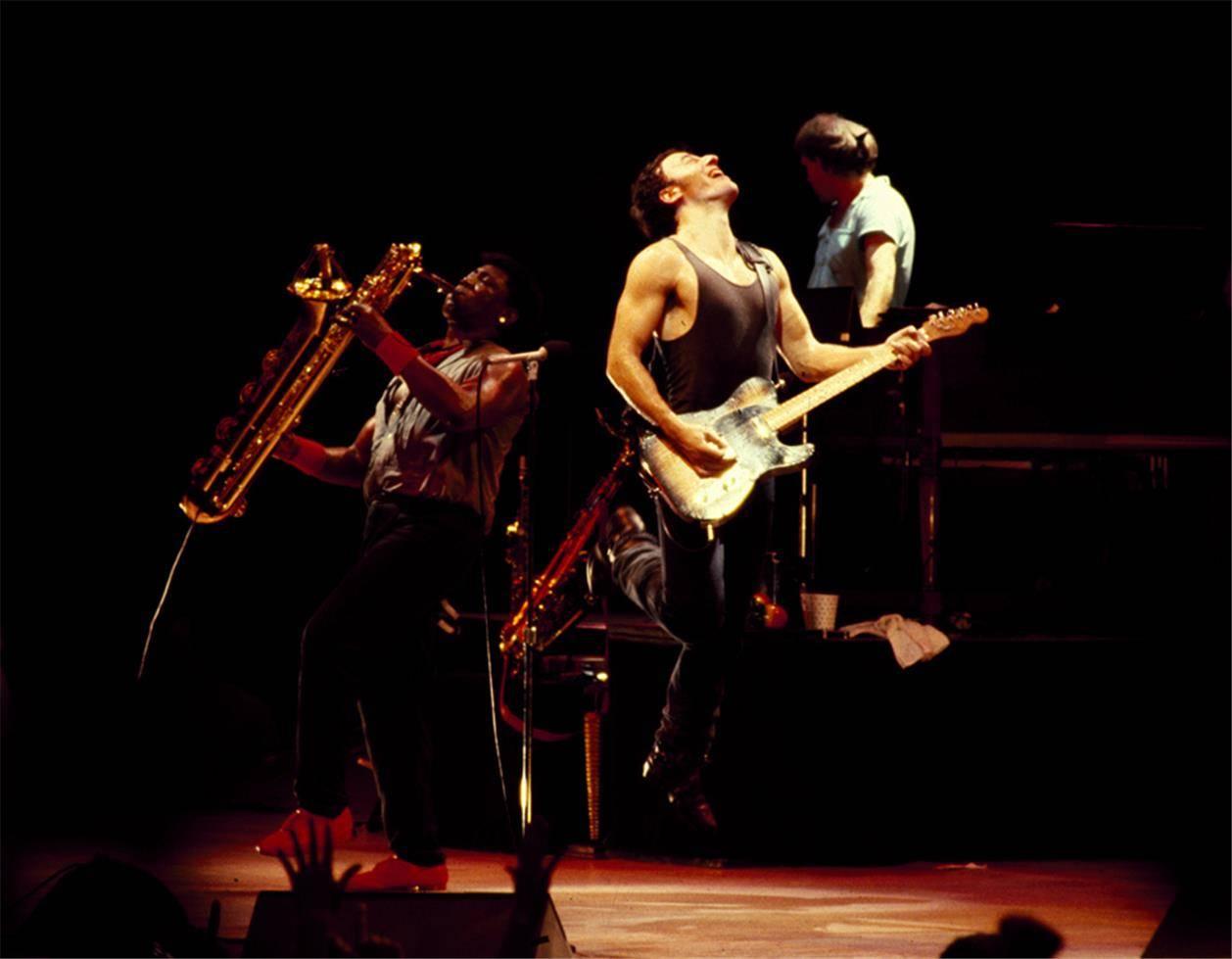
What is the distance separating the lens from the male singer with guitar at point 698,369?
4.63 metres

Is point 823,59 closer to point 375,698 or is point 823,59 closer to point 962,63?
point 962,63

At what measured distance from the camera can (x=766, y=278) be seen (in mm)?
4859

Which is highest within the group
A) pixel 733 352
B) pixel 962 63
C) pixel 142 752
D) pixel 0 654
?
pixel 962 63

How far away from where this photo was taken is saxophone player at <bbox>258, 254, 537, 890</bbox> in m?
4.71

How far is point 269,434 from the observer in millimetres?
5141

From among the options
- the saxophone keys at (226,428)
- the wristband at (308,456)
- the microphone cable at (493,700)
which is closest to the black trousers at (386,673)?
the microphone cable at (493,700)

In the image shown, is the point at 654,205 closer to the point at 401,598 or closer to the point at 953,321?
the point at 953,321

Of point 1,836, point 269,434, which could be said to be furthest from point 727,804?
point 1,836

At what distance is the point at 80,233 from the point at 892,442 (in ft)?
11.9

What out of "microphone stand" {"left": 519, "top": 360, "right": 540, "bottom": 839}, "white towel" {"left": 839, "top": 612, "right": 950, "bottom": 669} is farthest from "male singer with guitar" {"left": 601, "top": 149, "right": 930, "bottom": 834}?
"white towel" {"left": 839, "top": 612, "right": 950, "bottom": 669}

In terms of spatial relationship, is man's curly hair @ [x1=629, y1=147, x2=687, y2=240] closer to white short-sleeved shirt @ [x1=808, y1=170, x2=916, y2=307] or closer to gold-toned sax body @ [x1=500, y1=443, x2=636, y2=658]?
gold-toned sax body @ [x1=500, y1=443, x2=636, y2=658]

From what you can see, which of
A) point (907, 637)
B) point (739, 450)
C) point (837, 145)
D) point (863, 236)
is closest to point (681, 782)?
point (739, 450)

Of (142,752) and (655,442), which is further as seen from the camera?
(142,752)

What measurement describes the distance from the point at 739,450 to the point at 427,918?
186 centimetres
